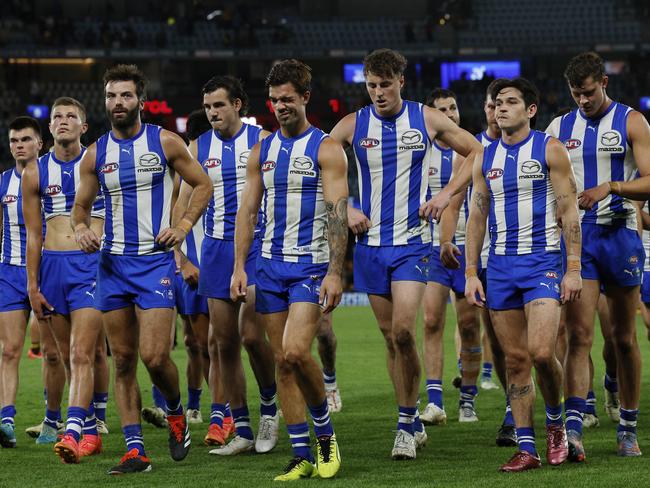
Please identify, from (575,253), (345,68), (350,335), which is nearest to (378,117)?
(575,253)

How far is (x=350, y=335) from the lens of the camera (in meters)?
19.2

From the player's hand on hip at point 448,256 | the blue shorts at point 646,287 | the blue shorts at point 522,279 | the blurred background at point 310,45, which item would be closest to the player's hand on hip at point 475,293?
the blue shorts at point 522,279

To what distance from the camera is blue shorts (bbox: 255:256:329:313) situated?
662 centimetres

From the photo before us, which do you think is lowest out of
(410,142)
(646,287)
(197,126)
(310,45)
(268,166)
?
(646,287)

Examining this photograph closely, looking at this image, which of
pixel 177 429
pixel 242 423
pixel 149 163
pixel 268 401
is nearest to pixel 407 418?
pixel 268 401

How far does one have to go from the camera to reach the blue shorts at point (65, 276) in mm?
7973

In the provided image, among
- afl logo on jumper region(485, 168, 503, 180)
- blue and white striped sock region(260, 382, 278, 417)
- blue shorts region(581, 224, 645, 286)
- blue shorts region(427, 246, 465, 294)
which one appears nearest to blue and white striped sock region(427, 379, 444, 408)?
blue shorts region(427, 246, 465, 294)

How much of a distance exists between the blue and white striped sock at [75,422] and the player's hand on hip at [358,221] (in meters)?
2.02

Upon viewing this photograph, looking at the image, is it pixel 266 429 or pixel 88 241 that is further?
pixel 266 429

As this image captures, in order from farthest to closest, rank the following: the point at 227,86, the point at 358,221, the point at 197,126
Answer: the point at 197,126 → the point at 227,86 → the point at 358,221

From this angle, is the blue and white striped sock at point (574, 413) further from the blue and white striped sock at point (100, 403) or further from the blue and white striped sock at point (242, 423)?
the blue and white striped sock at point (100, 403)

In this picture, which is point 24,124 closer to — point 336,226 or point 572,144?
point 336,226

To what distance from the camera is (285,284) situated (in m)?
6.72

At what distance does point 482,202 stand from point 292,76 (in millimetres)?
1354
